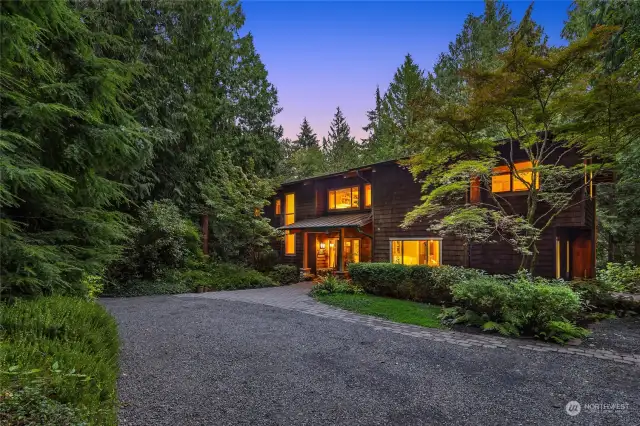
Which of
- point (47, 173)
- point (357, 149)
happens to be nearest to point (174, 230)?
point (47, 173)

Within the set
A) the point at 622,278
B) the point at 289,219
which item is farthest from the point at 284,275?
the point at 622,278

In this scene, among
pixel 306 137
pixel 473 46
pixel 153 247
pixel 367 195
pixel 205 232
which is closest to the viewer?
pixel 153 247

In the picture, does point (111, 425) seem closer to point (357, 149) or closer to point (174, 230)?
point (174, 230)

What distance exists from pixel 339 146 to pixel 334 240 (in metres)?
25.9

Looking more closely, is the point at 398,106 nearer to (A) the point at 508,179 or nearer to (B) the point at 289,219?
(B) the point at 289,219

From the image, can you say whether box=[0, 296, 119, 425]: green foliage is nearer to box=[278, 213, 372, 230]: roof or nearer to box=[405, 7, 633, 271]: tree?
box=[405, 7, 633, 271]: tree

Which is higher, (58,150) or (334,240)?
(58,150)

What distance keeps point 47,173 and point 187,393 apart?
9.33ft

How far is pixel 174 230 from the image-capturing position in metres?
13.1

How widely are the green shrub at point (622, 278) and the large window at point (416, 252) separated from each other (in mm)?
5318

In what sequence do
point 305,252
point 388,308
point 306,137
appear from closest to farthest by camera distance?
point 388,308 < point 305,252 < point 306,137

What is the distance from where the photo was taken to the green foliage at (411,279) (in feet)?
30.7

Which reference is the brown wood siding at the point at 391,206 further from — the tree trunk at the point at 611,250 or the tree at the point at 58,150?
the tree trunk at the point at 611,250

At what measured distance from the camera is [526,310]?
6543 mm
